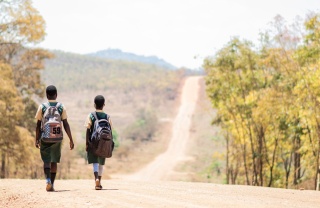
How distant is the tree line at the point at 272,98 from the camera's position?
73.7 feet

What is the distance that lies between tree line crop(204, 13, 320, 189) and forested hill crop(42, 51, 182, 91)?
A: 213 ft

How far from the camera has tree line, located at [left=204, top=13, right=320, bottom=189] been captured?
2245 cm

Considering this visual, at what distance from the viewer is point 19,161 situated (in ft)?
87.2

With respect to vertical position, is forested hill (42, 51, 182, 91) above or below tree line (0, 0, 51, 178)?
above

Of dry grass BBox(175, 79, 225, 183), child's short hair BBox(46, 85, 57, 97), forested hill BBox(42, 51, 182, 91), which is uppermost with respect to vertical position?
forested hill BBox(42, 51, 182, 91)

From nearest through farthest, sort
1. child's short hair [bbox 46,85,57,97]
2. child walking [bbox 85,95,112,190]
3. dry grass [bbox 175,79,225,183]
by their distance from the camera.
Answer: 1. child's short hair [bbox 46,85,57,97]
2. child walking [bbox 85,95,112,190]
3. dry grass [bbox 175,79,225,183]

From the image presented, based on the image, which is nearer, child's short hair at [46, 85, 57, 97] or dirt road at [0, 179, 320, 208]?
dirt road at [0, 179, 320, 208]

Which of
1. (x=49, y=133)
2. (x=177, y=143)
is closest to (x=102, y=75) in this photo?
(x=177, y=143)

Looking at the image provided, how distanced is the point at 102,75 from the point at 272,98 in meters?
93.9

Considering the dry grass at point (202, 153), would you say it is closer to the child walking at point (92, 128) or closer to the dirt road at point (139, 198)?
the dirt road at point (139, 198)

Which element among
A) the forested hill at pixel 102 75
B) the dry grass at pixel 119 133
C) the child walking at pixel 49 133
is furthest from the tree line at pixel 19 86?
the forested hill at pixel 102 75

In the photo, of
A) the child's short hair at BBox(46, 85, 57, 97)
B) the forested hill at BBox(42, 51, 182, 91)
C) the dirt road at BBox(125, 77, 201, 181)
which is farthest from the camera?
the forested hill at BBox(42, 51, 182, 91)

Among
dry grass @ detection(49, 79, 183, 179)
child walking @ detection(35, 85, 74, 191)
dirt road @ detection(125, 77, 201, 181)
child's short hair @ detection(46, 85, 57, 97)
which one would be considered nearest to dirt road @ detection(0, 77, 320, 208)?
child walking @ detection(35, 85, 74, 191)

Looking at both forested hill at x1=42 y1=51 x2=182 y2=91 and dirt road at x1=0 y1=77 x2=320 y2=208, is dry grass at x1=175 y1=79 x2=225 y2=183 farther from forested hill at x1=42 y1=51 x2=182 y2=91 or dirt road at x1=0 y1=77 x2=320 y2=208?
forested hill at x1=42 y1=51 x2=182 y2=91
